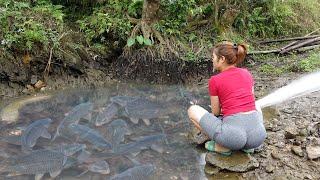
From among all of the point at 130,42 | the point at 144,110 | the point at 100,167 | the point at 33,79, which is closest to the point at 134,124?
the point at 144,110

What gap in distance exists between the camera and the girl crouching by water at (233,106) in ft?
15.6

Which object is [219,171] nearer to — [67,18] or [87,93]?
[87,93]

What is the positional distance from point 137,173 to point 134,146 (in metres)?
0.68

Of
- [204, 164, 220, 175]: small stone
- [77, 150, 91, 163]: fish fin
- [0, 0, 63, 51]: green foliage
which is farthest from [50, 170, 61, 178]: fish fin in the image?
[0, 0, 63, 51]: green foliage

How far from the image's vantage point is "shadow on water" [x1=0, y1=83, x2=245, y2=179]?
4.91m

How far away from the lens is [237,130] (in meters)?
4.73

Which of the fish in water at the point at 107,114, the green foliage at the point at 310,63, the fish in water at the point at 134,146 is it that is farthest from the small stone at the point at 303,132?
the green foliage at the point at 310,63

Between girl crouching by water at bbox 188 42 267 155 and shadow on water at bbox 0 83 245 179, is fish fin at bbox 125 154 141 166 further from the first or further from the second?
girl crouching by water at bbox 188 42 267 155

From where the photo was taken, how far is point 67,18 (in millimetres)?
8828

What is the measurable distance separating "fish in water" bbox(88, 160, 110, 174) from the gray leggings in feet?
3.91

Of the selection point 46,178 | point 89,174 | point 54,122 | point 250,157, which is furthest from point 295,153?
point 54,122

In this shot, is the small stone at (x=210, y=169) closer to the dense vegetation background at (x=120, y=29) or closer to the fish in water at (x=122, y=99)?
the fish in water at (x=122, y=99)

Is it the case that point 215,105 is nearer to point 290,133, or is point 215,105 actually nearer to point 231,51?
point 231,51

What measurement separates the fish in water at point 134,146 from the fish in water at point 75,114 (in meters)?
0.85
